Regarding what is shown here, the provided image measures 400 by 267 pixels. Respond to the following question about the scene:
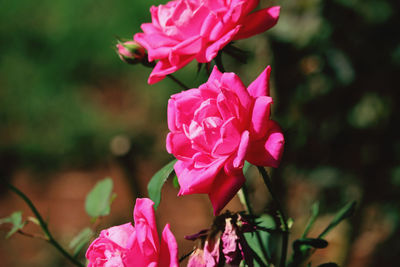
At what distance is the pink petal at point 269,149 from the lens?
510mm

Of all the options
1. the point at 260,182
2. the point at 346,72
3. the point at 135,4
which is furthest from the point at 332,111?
the point at 135,4

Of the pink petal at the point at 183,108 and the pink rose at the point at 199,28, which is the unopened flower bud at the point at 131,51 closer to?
the pink rose at the point at 199,28

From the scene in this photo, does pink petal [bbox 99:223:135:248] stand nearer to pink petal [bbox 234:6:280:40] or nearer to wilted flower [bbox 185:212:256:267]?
wilted flower [bbox 185:212:256:267]

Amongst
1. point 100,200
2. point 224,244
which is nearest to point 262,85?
point 224,244

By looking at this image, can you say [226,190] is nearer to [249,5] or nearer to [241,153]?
[241,153]

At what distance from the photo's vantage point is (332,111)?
135cm

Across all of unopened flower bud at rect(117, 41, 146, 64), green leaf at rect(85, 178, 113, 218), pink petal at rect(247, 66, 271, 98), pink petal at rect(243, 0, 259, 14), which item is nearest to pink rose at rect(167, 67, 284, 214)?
pink petal at rect(247, 66, 271, 98)

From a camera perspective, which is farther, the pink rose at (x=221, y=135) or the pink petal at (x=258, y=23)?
the pink petal at (x=258, y=23)

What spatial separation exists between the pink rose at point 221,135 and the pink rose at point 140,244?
54 millimetres

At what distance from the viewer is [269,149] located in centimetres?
52

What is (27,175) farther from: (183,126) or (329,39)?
(183,126)

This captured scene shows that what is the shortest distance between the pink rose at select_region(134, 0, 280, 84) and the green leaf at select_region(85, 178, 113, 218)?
1.00 feet

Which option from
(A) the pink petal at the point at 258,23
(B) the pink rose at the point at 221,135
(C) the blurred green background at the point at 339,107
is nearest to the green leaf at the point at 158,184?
(B) the pink rose at the point at 221,135

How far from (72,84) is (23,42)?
54 cm
